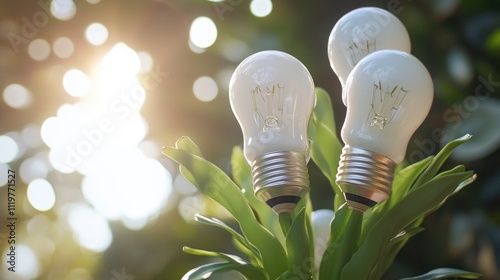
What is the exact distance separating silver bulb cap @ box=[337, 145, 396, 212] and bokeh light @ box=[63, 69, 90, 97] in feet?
2.32

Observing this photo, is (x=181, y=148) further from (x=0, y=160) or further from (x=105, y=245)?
(x=0, y=160)

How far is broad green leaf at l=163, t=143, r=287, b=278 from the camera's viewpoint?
532mm

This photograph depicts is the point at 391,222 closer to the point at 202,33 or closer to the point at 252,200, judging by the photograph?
the point at 252,200

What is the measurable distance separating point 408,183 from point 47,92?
74cm

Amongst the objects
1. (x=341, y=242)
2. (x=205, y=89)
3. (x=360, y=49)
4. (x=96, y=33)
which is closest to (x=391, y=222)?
(x=341, y=242)

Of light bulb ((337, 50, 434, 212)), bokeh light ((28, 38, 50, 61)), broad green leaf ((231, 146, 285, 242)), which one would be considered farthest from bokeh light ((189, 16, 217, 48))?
light bulb ((337, 50, 434, 212))

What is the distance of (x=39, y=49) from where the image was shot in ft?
3.79

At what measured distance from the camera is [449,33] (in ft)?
3.29

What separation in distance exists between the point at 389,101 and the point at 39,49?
78cm

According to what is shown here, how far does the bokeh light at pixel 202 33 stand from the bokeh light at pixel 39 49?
24 centimetres

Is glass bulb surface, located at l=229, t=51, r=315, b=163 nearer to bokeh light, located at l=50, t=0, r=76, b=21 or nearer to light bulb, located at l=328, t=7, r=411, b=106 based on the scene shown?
light bulb, located at l=328, t=7, r=411, b=106

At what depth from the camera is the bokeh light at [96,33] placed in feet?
3.61

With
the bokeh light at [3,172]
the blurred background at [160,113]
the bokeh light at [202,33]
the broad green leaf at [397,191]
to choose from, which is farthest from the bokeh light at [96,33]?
the broad green leaf at [397,191]

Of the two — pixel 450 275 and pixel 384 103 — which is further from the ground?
pixel 384 103
